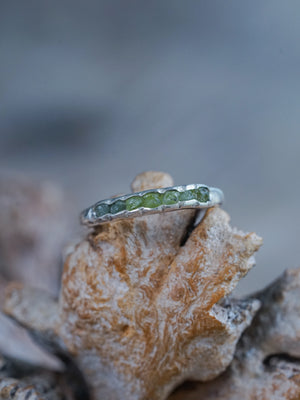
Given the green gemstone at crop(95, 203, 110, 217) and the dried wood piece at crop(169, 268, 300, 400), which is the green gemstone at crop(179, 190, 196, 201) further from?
the dried wood piece at crop(169, 268, 300, 400)

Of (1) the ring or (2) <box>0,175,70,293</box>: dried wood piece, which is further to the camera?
(2) <box>0,175,70,293</box>: dried wood piece

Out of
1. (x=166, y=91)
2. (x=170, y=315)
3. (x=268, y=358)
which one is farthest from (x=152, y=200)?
(x=166, y=91)

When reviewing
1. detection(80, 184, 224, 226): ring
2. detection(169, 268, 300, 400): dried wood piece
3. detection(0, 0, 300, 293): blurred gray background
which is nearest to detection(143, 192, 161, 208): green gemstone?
detection(80, 184, 224, 226): ring

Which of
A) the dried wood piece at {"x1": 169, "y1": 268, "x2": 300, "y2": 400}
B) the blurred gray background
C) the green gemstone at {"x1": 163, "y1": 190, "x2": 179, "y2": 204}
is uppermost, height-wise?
the blurred gray background

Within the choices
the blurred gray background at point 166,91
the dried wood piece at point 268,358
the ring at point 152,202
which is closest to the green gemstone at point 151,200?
the ring at point 152,202

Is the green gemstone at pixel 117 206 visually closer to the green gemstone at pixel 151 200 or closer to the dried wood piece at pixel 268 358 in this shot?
the green gemstone at pixel 151 200

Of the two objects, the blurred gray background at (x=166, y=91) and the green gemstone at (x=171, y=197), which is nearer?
the green gemstone at (x=171, y=197)

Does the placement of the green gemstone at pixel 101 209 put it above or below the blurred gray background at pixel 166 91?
below
